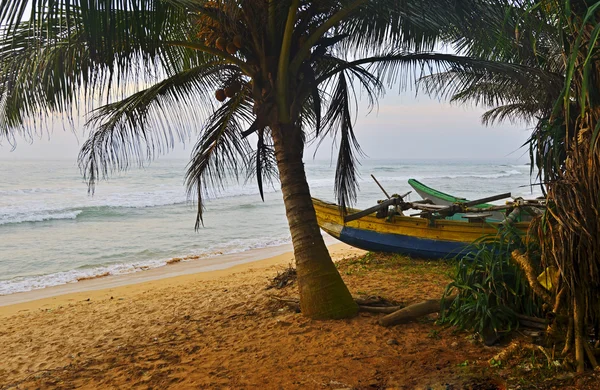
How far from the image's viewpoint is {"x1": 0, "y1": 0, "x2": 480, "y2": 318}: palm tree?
4.08 m

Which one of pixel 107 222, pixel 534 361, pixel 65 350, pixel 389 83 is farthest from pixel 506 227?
pixel 107 222

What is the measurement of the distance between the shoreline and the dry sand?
1.08 metres

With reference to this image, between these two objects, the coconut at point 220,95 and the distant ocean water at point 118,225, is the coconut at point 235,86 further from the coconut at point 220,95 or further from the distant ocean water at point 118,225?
the distant ocean water at point 118,225

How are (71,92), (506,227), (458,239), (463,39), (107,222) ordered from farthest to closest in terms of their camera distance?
(107,222)
(458,239)
(463,39)
(71,92)
(506,227)

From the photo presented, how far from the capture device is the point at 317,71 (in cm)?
557

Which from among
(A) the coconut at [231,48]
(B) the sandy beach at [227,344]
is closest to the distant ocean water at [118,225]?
(B) the sandy beach at [227,344]

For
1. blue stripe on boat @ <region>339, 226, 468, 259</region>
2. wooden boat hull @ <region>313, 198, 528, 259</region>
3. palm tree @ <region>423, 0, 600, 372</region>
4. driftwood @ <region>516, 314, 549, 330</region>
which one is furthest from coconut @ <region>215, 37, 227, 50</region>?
blue stripe on boat @ <region>339, 226, 468, 259</region>

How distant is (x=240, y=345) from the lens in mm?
4449

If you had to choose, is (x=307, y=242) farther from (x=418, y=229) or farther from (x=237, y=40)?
(x=418, y=229)

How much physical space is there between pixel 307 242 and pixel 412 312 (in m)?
1.09

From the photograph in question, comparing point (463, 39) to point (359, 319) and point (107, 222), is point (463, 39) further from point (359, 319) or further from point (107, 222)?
point (107, 222)

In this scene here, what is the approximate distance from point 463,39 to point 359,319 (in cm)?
274

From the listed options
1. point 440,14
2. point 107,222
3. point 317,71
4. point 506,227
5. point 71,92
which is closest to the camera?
point 506,227

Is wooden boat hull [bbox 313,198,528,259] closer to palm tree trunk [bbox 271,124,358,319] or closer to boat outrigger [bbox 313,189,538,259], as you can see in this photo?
boat outrigger [bbox 313,189,538,259]
